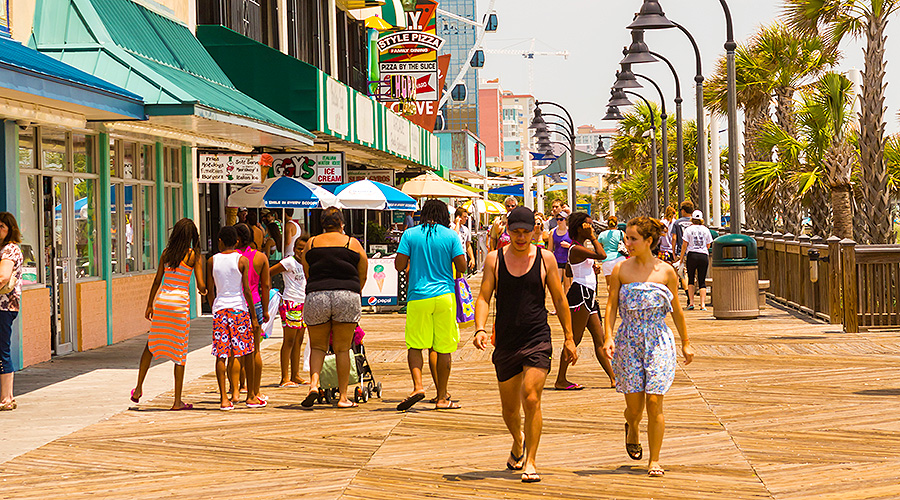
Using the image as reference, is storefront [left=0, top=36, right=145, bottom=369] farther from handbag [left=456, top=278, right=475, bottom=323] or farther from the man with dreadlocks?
handbag [left=456, top=278, right=475, bottom=323]

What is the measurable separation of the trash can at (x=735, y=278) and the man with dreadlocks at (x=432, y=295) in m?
9.60

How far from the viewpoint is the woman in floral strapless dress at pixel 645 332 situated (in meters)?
7.42

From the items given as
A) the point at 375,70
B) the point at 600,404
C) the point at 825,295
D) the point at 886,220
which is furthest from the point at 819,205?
the point at 600,404

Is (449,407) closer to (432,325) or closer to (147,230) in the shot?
(432,325)

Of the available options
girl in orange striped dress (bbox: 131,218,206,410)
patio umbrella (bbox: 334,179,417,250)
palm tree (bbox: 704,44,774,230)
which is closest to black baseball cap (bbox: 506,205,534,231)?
girl in orange striped dress (bbox: 131,218,206,410)

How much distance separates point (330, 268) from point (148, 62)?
6.82 metres

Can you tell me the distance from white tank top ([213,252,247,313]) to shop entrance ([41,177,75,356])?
4726mm

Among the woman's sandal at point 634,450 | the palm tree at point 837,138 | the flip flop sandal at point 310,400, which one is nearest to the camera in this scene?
the woman's sandal at point 634,450

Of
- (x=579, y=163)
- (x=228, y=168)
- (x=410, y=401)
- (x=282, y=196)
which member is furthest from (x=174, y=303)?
(x=579, y=163)

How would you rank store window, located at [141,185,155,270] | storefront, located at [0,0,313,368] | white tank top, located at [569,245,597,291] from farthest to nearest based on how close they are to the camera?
store window, located at [141,185,155,270], storefront, located at [0,0,313,368], white tank top, located at [569,245,597,291]

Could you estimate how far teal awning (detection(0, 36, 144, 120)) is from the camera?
34.2ft

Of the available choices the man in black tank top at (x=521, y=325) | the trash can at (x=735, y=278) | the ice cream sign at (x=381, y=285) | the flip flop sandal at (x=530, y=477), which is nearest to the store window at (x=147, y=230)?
the ice cream sign at (x=381, y=285)

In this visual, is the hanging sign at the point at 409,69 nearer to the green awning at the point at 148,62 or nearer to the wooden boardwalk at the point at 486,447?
the green awning at the point at 148,62

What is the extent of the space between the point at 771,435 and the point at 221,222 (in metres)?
15.4
